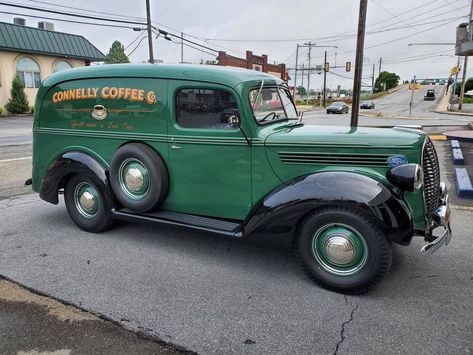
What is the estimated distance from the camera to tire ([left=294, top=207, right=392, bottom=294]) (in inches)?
119

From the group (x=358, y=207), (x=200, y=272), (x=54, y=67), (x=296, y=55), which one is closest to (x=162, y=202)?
(x=200, y=272)

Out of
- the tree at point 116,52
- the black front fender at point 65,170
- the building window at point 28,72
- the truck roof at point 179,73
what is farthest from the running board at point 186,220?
the tree at point 116,52

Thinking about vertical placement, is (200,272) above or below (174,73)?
below

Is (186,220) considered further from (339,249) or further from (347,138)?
(347,138)

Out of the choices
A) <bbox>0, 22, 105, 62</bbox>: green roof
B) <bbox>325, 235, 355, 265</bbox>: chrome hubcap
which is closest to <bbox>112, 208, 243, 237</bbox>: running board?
<bbox>325, 235, 355, 265</bbox>: chrome hubcap

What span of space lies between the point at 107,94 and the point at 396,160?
9.81 feet

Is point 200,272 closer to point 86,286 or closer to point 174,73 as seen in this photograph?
point 86,286

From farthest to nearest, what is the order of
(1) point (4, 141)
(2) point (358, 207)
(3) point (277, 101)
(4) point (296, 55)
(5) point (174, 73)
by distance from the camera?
(4) point (296, 55) < (1) point (4, 141) < (3) point (277, 101) < (5) point (174, 73) < (2) point (358, 207)

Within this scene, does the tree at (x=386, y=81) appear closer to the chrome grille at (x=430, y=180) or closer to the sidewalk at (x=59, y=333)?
the chrome grille at (x=430, y=180)

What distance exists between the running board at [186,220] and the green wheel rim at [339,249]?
2.35ft

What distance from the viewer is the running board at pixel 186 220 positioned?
141 inches

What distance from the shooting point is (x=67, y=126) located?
4.46m

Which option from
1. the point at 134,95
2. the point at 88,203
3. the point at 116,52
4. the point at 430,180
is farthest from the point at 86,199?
the point at 116,52

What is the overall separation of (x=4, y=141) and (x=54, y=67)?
1725 cm
